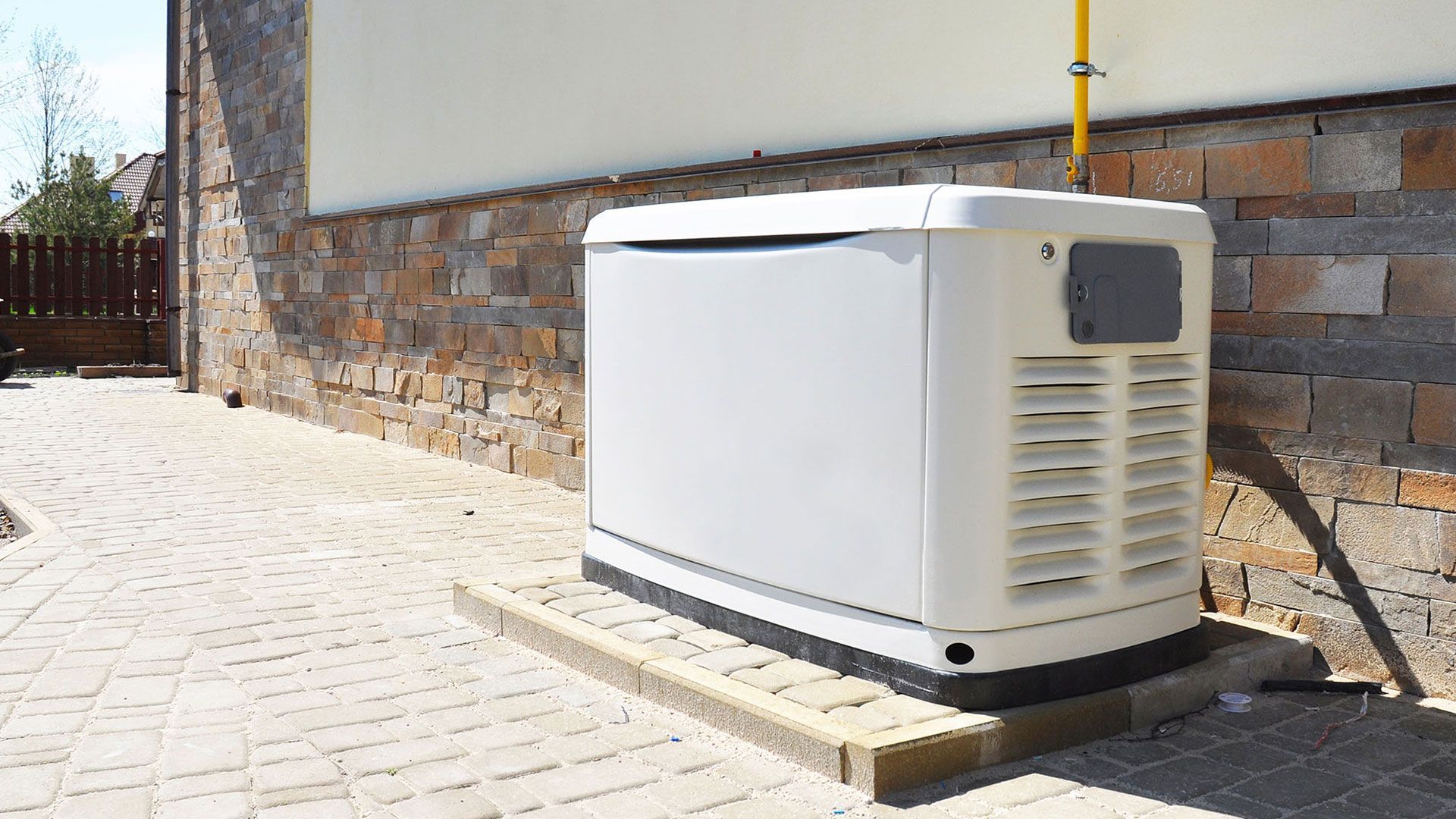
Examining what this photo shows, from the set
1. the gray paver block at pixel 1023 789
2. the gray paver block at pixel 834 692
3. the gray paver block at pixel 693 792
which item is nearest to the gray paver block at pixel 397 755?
the gray paver block at pixel 693 792

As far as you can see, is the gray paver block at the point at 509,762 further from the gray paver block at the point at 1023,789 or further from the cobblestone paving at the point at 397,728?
the gray paver block at the point at 1023,789

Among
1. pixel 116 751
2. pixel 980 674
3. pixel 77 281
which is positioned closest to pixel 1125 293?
pixel 980 674

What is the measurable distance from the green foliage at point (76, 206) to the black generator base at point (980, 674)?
130 feet

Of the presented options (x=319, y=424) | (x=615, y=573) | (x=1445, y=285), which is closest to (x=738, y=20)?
(x=615, y=573)

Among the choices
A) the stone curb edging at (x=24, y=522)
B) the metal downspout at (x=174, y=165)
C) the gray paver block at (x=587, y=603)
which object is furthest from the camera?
the metal downspout at (x=174, y=165)

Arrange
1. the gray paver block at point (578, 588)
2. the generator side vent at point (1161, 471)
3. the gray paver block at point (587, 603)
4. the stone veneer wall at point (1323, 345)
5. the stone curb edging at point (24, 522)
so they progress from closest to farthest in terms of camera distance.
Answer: the generator side vent at point (1161, 471) → the stone veneer wall at point (1323, 345) → the gray paver block at point (587, 603) → the gray paver block at point (578, 588) → the stone curb edging at point (24, 522)

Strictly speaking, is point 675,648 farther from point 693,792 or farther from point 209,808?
point 209,808

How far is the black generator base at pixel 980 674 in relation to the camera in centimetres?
318

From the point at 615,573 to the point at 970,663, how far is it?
5.22ft

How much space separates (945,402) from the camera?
3102 millimetres

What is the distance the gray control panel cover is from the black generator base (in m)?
0.87

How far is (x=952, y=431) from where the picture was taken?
10.2 feet

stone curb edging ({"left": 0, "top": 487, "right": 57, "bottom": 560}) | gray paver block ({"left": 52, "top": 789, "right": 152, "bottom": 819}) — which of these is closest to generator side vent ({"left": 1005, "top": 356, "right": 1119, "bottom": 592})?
gray paver block ({"left": 52, "top": 789, "right": 152, "bottom": 819})

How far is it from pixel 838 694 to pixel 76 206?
41.6 meters
